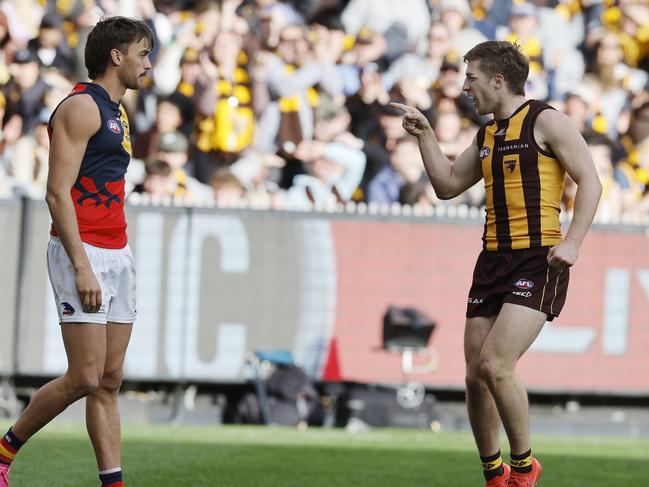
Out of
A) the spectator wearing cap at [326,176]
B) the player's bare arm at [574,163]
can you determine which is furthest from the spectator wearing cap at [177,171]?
the player's bare arm at [574,163]

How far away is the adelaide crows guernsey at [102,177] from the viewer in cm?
634

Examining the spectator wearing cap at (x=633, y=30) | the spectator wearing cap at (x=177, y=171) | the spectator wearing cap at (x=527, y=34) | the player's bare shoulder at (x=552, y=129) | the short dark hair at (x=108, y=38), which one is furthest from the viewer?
the spectator wearing cap at (x=633, y=30)

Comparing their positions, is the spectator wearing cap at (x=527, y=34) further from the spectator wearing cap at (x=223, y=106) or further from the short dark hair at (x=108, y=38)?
the short dark hair at (x=108, y=38)

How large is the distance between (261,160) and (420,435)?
3497 millimetres

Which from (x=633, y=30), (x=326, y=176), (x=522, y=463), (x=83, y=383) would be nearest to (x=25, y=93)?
(x=326, y=176)

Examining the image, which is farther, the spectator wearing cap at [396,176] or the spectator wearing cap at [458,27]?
the spectator wearing cap at [458,27]

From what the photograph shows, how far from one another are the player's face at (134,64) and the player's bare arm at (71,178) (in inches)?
11.8

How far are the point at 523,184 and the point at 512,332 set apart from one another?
762mm

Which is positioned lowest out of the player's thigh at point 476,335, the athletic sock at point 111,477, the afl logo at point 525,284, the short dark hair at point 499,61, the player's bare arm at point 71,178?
the athletic sock at point 111,477

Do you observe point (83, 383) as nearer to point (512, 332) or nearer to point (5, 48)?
point (512, 332)

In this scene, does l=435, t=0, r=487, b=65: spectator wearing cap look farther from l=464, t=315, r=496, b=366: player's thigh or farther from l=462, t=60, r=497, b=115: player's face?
l=464, t=315, r=496, b=366: player's thigh

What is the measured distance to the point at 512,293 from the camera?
709 cm

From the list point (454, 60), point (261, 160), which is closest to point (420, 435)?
point (261, 160)

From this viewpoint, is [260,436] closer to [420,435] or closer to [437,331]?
[420,435]
